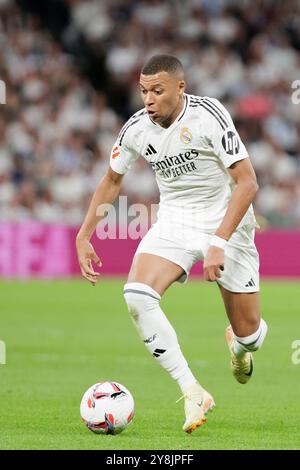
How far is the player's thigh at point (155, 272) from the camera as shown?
7.67 m

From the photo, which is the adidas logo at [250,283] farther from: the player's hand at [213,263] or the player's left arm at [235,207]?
the player's hand at [213,263]

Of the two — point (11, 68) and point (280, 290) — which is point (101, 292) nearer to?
point (280, 290)

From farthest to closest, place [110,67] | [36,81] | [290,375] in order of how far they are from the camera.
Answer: [110,67] < [36,81] < [290,375]

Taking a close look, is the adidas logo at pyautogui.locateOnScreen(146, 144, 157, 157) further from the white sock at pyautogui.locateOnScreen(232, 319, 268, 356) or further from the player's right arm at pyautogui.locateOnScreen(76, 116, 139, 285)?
the white sock at pyautogui.locateOnScreen(232, 319, 268, 356)

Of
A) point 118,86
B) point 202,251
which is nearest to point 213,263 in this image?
point 202,251

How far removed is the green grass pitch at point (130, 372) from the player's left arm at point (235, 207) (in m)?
1.13

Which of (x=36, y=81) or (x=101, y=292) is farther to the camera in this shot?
(x=36, y=81)

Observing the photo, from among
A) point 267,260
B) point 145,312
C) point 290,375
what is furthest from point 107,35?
point 145,312

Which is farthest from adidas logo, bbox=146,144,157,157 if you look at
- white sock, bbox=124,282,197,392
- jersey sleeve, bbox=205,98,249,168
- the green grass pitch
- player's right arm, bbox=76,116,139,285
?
the green grass pitch

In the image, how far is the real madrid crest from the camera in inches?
310

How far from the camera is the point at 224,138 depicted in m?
7.66

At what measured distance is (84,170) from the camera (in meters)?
23.3

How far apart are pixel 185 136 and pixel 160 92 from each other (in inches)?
15.6
